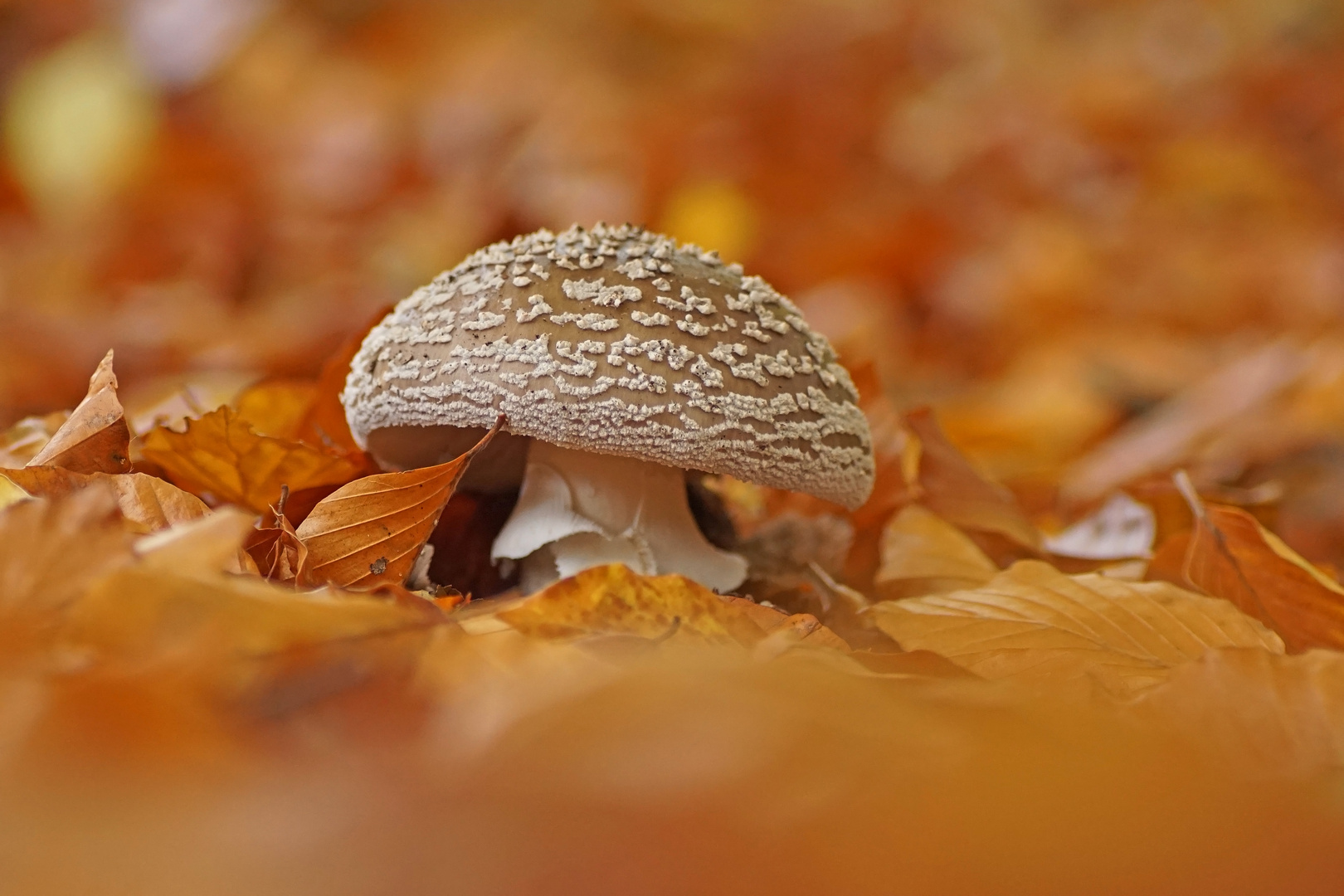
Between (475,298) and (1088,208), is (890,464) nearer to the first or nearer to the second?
(475,298)

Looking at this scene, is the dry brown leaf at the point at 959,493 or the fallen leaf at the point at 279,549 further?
the dry brown leaf at the point at 959,493

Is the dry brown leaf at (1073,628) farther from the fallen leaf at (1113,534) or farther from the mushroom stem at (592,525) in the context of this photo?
the fallen leaf at (1113,534)

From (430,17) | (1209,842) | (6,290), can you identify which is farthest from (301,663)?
(430,17)

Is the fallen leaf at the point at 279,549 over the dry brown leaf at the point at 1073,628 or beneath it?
over

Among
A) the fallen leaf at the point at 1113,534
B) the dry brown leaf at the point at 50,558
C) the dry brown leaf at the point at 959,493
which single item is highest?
the dry brown leaf at the point at 50,558

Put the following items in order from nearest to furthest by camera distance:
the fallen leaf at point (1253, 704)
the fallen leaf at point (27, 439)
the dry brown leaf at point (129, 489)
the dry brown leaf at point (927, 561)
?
the fallen leaf at point (1253, 704)
the dry brown leaf at point (129, 489)
the fallen leaf at point (27, 439)
the dry brown leaf at point (927, 561)

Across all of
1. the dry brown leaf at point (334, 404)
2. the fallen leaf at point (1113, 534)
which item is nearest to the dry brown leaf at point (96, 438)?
the dry brown leaf at point (334, 404)

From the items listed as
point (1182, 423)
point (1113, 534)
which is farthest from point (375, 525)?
point (1182, 423)
